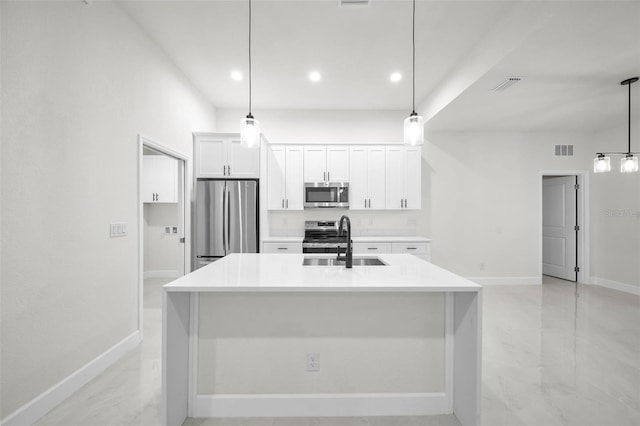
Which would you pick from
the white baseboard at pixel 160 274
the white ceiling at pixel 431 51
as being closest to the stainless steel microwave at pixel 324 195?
the white ceiling at pixel 431 51

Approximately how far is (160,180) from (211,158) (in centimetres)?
195

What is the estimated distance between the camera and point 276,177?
15.8 feet

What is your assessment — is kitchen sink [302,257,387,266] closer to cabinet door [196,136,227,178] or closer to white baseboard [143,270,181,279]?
cabinet door [196,136,227,178]

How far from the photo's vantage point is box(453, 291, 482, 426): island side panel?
1657 mm

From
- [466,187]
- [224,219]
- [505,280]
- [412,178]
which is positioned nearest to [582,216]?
[505,280]

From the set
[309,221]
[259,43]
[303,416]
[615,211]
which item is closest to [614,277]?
[615,211]

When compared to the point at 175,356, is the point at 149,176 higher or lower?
higher

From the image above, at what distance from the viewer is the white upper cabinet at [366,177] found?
15.8 feet

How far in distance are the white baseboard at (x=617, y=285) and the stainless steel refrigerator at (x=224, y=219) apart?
228 inches

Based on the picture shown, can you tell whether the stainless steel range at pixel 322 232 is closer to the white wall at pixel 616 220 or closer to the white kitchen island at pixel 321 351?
the white kitchen island at pixel 321 351

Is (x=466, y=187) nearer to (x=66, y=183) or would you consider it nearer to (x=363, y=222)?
(x=363, y=222)

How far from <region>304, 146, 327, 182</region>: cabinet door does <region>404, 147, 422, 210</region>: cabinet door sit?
1290 mm

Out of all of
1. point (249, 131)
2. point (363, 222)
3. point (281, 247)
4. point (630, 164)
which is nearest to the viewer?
point (249, 131)

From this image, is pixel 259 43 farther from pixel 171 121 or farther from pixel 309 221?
pixel 309 221
